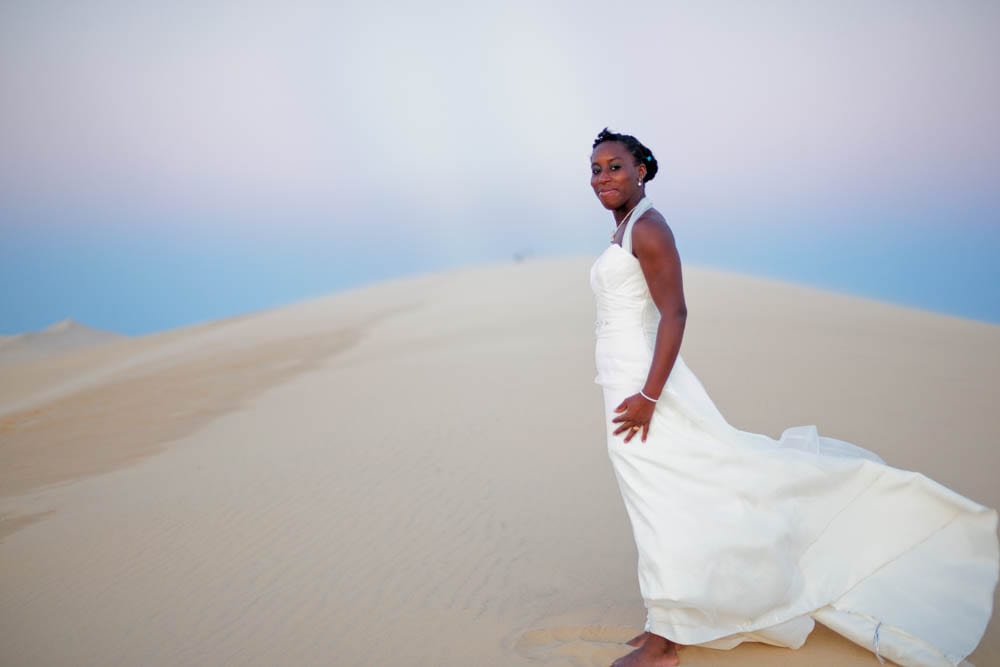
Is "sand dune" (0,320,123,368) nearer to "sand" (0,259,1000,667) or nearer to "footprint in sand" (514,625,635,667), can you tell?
"sand" (0,259,1000,667)

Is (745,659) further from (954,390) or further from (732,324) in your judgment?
(732,324)

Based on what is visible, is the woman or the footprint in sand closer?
the woman

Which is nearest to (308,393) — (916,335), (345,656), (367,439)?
(367,439)

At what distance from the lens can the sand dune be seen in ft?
105

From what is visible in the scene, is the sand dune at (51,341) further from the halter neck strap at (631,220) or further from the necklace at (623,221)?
the halter neck strap at (631,220)

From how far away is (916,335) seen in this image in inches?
555

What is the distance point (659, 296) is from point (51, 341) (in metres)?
39.7

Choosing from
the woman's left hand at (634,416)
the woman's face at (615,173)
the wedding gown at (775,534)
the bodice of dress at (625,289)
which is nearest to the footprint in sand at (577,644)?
the wedding gown at (775,534)

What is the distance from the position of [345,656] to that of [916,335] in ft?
43.1

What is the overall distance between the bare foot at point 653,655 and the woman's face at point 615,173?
2.16m

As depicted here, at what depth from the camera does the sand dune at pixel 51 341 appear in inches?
1258

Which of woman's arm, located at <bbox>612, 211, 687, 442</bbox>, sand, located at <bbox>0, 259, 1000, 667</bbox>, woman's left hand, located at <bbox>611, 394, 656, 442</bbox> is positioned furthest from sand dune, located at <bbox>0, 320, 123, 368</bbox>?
woman's arm, located at <bbox>612, 211, 687, 442</bbox>

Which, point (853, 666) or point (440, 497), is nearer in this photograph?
point (853, 666)

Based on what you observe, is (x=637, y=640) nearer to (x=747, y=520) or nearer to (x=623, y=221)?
(x=747, y=520)
